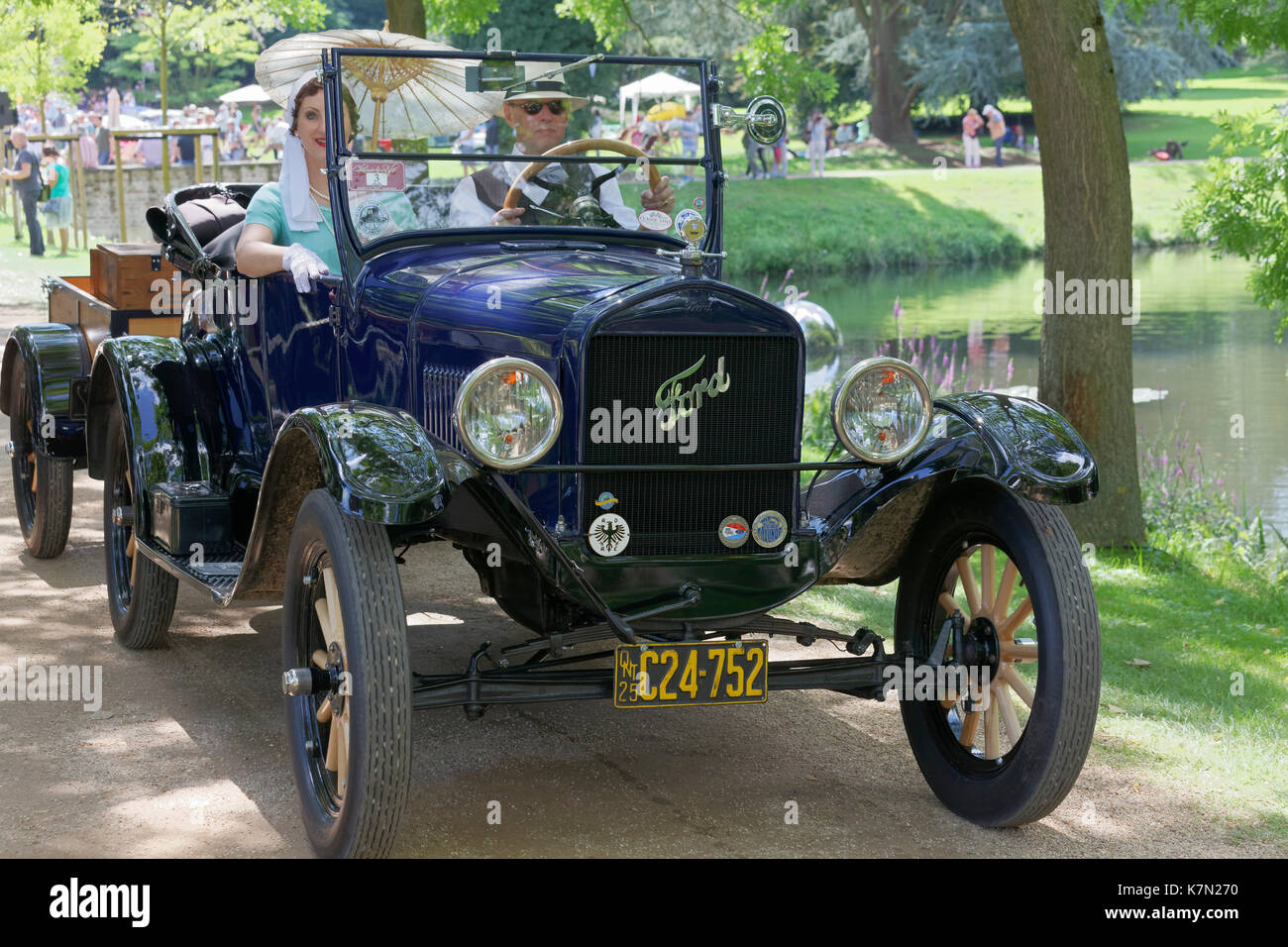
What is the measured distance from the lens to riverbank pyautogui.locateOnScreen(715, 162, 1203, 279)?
25.7 meters

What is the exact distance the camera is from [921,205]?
94.5 feet

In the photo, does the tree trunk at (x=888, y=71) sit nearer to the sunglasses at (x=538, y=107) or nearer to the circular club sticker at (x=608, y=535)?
the sunglasses at (x=538, y=107)

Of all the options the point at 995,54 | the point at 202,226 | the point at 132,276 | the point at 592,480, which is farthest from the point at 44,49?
the point at 592,480

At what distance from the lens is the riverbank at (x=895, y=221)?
84.4 ft

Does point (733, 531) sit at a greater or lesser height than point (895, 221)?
lesser

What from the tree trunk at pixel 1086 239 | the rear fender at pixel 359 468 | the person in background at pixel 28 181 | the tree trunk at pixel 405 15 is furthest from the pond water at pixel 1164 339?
the person in background at pixel 28 181

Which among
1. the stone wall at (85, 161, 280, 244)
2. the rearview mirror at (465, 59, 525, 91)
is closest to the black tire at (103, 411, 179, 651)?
the rearview mirror at (465, 59, 525, 91)

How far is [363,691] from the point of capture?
11.5 ft

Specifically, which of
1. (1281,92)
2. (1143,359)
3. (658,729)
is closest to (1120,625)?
(658,729)

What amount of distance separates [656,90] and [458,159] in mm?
1231

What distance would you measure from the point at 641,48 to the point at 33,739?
1369 inches

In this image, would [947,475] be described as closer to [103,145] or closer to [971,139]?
[971,139]

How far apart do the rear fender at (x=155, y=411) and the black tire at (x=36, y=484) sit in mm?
1089

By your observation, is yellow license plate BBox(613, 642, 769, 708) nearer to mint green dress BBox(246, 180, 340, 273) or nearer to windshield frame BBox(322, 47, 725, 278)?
windshield frame BBox(322, 47, 725, 278)
